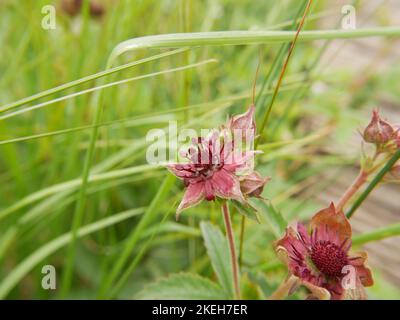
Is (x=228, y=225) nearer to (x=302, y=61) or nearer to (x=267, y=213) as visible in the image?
(x=267, y=213)

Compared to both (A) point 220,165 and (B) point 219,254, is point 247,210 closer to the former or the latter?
(A) point 220,165

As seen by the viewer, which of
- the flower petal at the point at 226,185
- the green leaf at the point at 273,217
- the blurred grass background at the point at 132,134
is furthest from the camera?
the blurred grass background at the point at 132,134

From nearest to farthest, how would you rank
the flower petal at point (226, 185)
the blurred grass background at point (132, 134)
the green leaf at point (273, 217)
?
the flower petal at point (226, 185) → the green leaf at point (273, 217) → the blurred grass background at point (132, 134)

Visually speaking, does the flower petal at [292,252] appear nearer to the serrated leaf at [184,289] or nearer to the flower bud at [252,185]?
the flower bud at [252,185]

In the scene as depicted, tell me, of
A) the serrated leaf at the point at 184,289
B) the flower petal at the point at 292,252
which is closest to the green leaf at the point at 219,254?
the serrated leaf at the point at 184,289

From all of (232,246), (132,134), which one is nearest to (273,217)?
(232,246)

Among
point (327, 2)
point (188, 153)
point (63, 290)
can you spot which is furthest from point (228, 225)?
point (327, 2)

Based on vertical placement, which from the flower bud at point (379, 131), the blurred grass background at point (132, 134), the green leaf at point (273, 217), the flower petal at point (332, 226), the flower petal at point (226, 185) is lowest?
the flower petal at point (332, 226)
